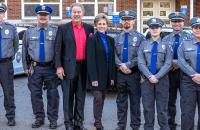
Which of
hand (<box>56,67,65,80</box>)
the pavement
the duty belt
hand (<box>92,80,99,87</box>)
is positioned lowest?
the pavement

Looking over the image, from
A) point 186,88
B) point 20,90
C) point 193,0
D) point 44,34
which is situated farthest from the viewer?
point 193,0

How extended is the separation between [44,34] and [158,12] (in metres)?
17.4

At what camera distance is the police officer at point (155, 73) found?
7.52 m

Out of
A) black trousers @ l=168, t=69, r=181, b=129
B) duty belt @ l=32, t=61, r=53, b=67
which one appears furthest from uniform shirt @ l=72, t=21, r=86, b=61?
black trousers @ l=168, t=69, r=181, b=129

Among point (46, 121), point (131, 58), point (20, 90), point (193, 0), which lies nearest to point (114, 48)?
point (131, 58)

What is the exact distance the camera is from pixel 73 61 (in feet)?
26.0

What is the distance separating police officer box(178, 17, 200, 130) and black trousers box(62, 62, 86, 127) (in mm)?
1728

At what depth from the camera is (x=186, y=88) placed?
7.36 metres

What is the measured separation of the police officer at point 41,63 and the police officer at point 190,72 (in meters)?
2.35

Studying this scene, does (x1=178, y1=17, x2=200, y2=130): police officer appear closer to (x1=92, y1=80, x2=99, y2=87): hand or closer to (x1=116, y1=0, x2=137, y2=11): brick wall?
(x1=92, y1=80, x2=99, y2=87): hand

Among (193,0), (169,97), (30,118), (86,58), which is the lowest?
(30,118)

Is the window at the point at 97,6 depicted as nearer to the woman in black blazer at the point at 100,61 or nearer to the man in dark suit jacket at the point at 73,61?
the man in dark suit jacket at the point at 73,61

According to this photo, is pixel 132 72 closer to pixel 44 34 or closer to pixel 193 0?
pixel 44 34

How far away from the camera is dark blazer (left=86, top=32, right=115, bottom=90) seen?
7.82 meters
